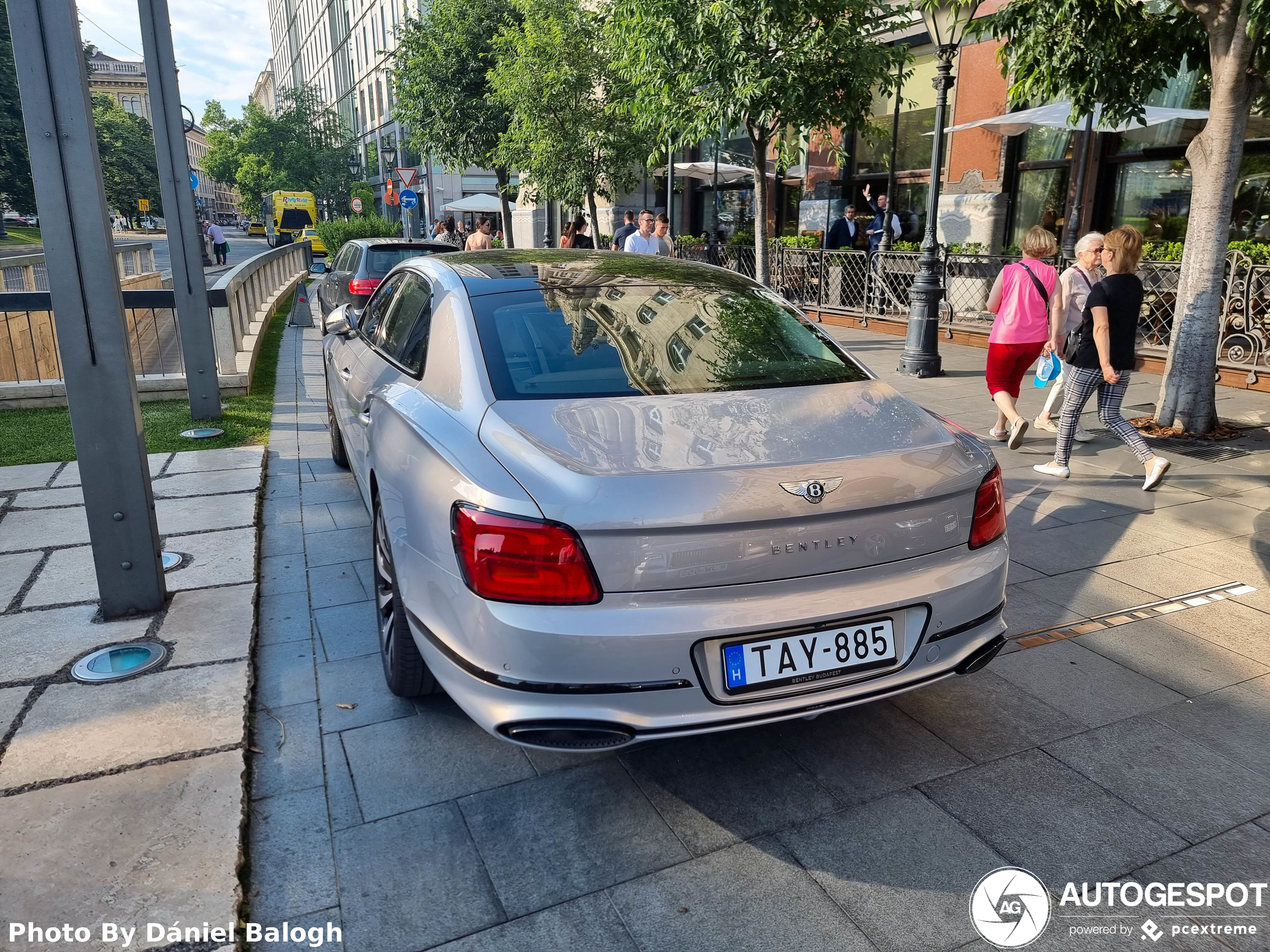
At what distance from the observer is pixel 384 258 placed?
523 inches

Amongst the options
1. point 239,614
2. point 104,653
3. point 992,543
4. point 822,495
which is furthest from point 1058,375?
point 104,653

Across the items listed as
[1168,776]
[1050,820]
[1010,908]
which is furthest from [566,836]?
[1168,776]

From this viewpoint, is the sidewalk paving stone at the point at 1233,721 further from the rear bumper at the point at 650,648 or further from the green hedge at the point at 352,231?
the green hedge at the point at 352,231

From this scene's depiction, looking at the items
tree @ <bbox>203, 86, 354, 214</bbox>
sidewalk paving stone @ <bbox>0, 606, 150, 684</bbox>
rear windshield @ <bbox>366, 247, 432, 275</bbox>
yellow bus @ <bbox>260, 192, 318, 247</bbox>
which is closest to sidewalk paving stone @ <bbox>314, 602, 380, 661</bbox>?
Result: sidewalk paving stone @ <bbox>0, 606, 150, 684</bbox>

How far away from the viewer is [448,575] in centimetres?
258

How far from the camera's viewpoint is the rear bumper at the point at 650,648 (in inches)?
93.7

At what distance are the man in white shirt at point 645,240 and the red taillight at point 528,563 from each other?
11.4 m

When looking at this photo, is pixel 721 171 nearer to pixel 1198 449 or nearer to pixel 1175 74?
pixel 1175 74

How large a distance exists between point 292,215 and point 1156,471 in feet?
209

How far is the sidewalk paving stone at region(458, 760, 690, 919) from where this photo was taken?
2.50 metres

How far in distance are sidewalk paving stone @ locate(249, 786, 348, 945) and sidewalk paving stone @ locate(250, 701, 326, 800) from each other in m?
0.06

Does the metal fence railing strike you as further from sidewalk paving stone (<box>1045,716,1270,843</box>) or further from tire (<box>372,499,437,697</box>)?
tire (<box>372,499,437,697</box>)

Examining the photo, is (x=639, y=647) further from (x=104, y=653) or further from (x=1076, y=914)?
(x=104, y=653)

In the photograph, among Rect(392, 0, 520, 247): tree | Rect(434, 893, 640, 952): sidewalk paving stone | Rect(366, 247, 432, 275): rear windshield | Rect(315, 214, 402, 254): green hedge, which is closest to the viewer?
Rect(434, 893, 640, 952): sidewalk paving stone
